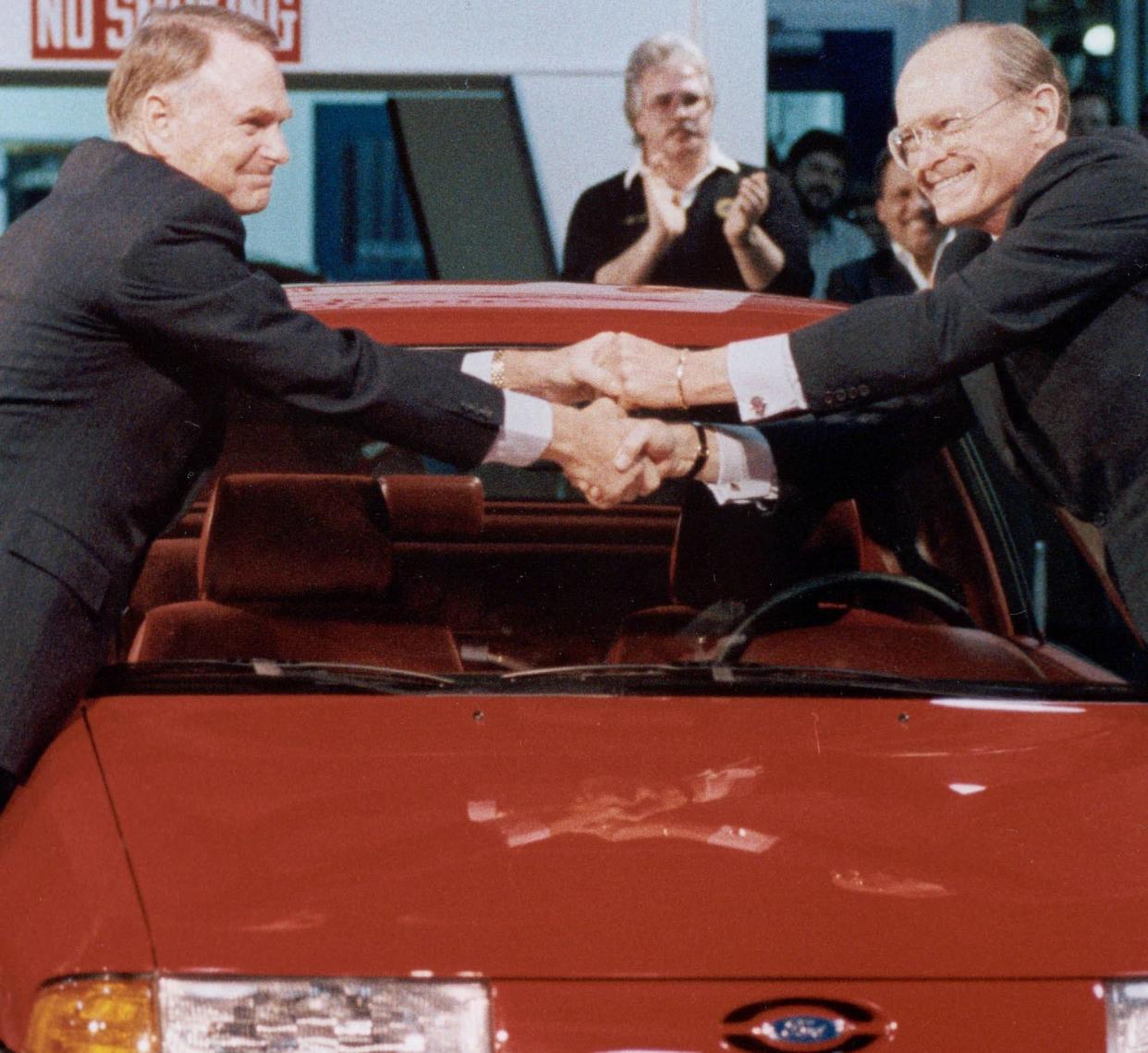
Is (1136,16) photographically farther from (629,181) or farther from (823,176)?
(629,181)

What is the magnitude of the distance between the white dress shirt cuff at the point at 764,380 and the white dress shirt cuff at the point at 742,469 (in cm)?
8

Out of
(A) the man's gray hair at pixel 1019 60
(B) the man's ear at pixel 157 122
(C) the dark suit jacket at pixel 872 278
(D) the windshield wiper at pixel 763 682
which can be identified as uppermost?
(A) the man's gray hair at pixel 1019 60

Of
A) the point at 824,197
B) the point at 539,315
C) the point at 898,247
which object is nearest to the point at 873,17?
the point at 824,197

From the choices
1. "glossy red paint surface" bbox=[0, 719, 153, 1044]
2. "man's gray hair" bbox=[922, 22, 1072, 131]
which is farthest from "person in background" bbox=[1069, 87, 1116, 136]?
"glossy red paint surface" bbox=[0, 719, 153, 1044]

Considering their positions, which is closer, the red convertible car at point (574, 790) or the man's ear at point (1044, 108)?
the red convertible car at point (574, 790)

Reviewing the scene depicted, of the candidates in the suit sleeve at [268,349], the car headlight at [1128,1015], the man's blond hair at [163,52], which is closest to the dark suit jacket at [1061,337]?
the suit sleeve at [268,349]

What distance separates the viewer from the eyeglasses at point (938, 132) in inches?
125

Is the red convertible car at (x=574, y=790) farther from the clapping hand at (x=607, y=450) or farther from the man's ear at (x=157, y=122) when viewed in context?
the man's ear at (x=157, y=122)

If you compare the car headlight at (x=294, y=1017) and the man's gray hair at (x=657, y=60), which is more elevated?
the man's gray hair at (x=657, y=60)

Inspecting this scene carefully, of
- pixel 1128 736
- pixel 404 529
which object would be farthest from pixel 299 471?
pixel 1128 736

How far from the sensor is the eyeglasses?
3186mm

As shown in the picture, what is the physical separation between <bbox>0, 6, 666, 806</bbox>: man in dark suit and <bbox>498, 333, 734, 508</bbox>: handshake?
0.23 metres

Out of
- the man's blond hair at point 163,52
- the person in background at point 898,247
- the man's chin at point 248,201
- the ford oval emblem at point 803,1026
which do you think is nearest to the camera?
the ford oval emblem at point 803,1026

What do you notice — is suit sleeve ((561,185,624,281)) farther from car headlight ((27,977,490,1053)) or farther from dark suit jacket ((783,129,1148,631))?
car headlight ((27,977,490,1053))
